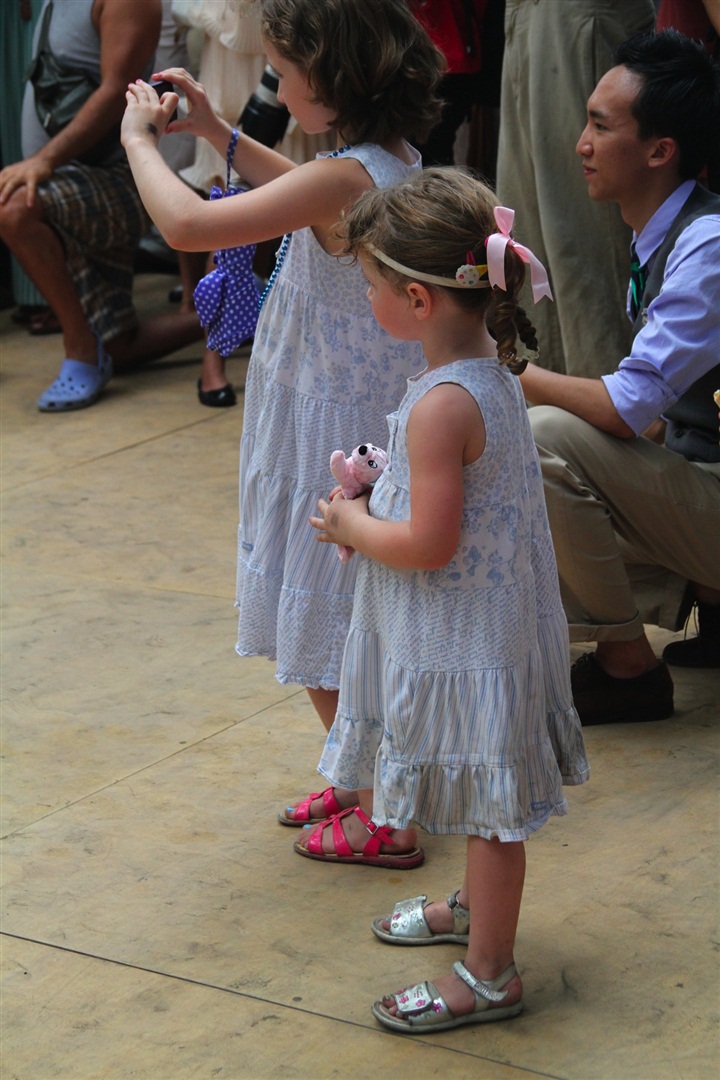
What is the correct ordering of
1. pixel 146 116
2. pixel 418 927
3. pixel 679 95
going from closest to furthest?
pixel 418 927 → pixel 146 116 → pixel 679 95

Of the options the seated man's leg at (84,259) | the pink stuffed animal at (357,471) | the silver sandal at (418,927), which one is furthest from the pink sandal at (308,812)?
the seated man's leg at (84,259)

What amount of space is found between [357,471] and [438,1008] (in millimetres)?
787

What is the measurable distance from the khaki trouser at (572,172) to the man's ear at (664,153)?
3.91 ft

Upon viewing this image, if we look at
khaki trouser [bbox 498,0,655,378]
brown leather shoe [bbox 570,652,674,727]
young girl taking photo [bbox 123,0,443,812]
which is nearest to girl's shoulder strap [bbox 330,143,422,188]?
young girl taking photo [bbox 123,0,443,812]

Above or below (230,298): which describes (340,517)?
below

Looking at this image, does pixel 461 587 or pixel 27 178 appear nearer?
pixel 461 587

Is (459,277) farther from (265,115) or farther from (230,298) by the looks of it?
(265,115)

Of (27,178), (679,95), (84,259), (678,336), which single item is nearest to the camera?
(678,336)

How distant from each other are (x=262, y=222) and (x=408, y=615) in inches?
27.8

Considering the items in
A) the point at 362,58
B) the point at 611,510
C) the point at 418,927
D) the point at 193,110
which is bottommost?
the point at 418,927

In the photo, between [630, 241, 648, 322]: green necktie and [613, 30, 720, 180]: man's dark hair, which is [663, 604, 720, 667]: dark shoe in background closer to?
[630, 241, 648, 322]: green necktie

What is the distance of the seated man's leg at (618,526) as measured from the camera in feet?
9.73

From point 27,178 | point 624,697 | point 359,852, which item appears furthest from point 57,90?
point 359,852

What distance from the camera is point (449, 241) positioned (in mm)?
2000
